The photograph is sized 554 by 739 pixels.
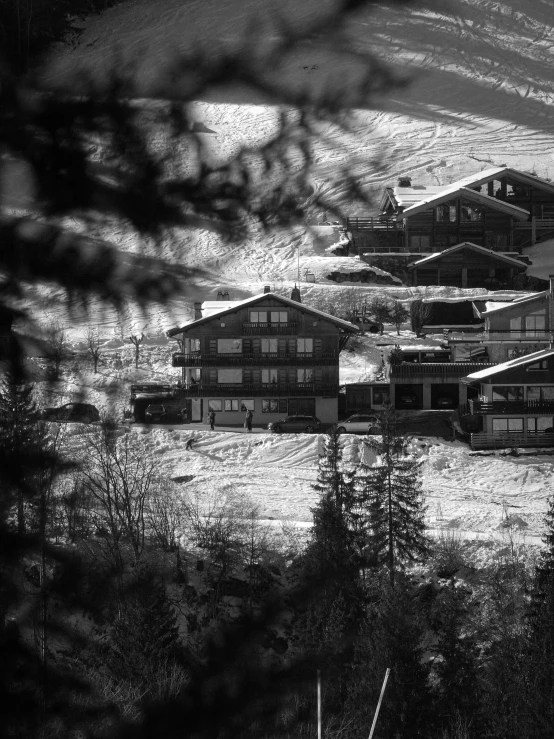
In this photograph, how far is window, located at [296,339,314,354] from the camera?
86.1 feet

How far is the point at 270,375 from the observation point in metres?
26.0

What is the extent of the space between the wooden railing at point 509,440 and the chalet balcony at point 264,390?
160 inches

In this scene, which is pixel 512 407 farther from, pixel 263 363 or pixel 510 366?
pixel 263 363

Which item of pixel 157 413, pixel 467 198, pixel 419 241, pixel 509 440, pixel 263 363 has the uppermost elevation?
pixel 467 198

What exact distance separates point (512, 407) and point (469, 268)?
12.4m

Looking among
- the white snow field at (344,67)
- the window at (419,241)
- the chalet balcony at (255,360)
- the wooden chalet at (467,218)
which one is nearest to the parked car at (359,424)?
the chalet balcony at (255,360)

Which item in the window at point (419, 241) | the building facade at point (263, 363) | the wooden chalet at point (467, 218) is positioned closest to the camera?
the building facade at point (263, 363)

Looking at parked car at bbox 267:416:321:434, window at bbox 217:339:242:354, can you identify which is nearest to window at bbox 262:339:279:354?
window at bbox 217:339:242:354

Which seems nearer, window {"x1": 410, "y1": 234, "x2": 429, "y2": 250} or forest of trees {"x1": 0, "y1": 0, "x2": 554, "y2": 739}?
forest of trees {"x1": 0, "y1": 0, "x2": 554, "y2": 739}

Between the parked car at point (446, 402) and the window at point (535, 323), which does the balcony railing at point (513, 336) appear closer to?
the window at point (535, 323)

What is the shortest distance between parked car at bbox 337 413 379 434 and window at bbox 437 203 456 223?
1366cm

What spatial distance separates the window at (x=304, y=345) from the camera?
2623cm

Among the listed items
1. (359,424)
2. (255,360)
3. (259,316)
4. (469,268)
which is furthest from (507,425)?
(469,268)

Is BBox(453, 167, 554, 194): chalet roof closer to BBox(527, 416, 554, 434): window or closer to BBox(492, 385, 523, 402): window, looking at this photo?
BBox(492, 385, 523, 402): window
